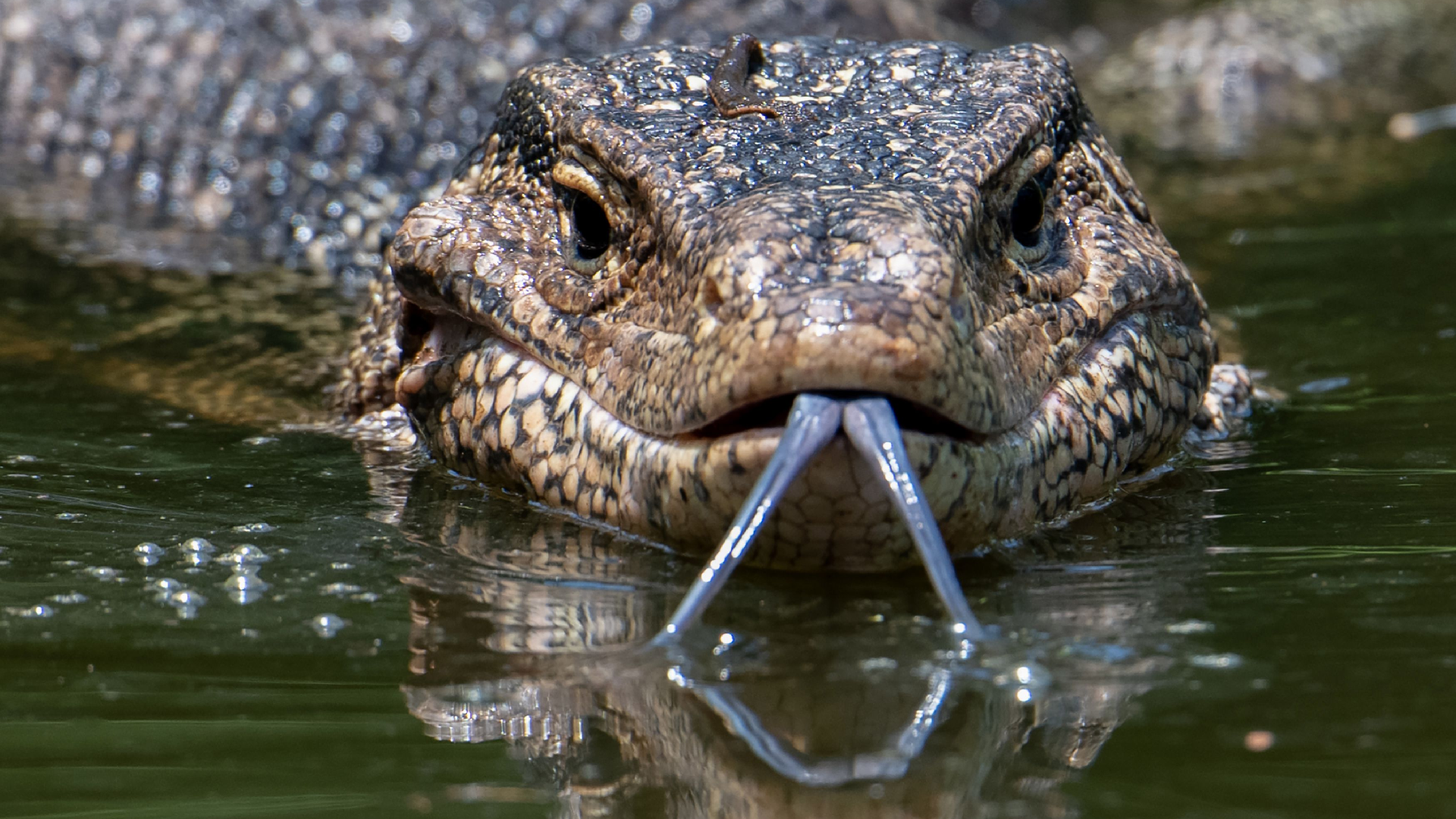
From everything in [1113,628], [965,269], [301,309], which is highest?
[301,309]

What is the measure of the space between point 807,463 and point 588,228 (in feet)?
3.72

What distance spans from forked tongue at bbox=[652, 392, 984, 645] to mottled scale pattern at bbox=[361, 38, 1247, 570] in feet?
0.16

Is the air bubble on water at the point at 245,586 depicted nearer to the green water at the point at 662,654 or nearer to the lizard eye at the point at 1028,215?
the green water at the point at 662,654

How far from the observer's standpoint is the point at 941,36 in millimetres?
8586

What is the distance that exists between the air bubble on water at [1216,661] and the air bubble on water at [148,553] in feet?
6.32

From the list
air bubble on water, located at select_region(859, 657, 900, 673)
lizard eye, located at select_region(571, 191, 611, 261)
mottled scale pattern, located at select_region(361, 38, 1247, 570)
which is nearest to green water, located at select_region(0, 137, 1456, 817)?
air bubble on water, located at select_region(859, 657, 900, 673)

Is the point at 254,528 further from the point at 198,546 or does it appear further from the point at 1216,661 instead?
the point at 1216,661

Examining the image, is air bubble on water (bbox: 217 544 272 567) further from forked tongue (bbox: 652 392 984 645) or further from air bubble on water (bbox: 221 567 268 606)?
forked tongue (bbox: 652 392 984 645)

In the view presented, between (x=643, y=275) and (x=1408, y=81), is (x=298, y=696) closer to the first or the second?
(x=643, y=275)

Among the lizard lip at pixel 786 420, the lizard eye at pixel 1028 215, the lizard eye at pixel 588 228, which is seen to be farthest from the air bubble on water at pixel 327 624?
the lizard eye at pixel 1028 215

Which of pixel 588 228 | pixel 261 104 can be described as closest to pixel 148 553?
pixel 588 228

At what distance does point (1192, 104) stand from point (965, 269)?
7.35 metres

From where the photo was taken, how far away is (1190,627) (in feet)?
9.43

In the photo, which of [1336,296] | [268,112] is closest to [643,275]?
[1336,296]
